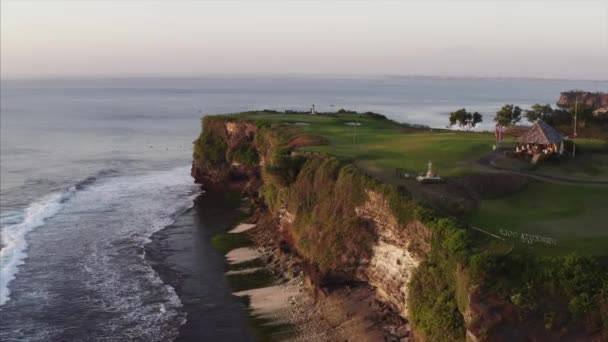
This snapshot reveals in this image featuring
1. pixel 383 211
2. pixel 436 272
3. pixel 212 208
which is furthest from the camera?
pixel 212 208

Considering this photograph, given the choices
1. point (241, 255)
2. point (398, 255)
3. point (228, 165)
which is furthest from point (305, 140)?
point (398, 255)

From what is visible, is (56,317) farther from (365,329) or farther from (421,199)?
(421,199)

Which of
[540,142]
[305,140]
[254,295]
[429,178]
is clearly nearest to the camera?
[429,178]

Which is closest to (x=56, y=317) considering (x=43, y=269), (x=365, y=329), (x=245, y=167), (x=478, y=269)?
(x=43, y=269)

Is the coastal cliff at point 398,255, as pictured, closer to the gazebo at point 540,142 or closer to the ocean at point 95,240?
the ocean at point 95,240

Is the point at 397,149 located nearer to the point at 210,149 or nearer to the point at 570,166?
the point at 570,166

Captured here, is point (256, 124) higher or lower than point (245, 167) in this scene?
higher

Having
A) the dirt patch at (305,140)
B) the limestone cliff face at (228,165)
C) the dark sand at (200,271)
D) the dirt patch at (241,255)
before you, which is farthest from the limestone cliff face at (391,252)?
the limestone cliff face at (228,165)
